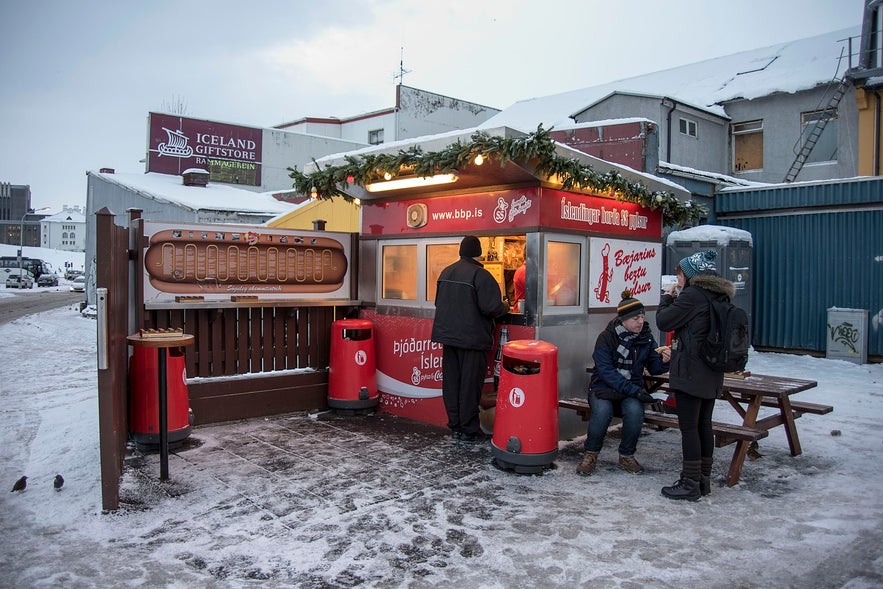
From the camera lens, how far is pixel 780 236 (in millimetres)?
13289

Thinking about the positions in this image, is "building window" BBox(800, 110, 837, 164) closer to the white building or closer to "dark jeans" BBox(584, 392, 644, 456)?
"dark jeans" BBox(584, 392, 644, 456)

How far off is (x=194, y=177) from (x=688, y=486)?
71.7 feet

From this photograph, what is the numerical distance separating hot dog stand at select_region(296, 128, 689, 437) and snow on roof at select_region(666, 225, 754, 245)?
4742mm

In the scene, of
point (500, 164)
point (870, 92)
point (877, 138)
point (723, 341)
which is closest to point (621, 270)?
point (500, 164)

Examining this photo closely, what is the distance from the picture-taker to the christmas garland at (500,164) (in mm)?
5895

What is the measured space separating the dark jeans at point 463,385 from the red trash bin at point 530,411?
962mm

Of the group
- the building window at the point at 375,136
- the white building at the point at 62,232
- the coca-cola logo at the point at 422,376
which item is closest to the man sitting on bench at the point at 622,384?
the coca-cola logo at the point at 422,376

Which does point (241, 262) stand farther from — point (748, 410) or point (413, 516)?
point (748, 410)

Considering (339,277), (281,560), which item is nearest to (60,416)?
(339,277)

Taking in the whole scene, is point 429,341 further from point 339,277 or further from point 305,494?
point 305,494

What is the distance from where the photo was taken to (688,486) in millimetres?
4996

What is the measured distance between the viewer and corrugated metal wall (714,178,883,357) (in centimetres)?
1208

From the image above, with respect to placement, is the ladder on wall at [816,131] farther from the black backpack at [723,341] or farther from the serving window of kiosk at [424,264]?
the black backpack at [723,341]

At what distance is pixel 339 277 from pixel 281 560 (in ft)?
15.7
